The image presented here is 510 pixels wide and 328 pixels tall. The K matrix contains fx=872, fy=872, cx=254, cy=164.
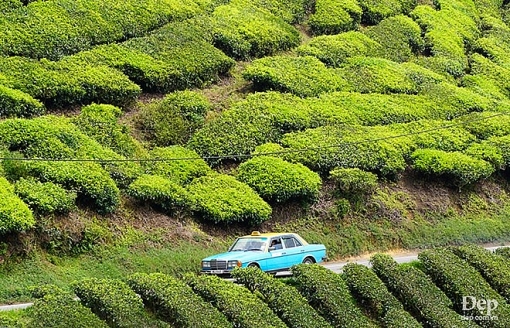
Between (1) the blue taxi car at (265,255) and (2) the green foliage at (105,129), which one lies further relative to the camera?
(2) the green foliage at (105,129)

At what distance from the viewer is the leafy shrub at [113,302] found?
1802 cm

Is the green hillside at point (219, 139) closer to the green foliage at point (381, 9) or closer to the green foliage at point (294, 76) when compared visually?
the green foliage at point (294, 76)

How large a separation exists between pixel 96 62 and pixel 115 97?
1890mm

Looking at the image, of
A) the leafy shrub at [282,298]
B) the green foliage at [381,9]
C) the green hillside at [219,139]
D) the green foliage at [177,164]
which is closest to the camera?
the leafy shrub at [282,298]

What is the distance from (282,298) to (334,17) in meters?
26.8

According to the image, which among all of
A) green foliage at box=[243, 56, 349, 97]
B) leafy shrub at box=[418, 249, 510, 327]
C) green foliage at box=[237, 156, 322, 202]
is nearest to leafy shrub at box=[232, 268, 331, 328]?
leafy shrub at box=[418, 249, 510, 327]

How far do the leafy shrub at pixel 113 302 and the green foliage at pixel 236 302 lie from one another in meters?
1.71

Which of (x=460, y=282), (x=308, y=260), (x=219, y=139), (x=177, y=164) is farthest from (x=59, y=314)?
(x=219, y=139)

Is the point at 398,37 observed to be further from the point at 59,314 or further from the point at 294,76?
the point at 59,314

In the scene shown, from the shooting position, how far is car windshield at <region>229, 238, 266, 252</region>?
79.0ft

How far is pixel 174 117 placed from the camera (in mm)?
32156

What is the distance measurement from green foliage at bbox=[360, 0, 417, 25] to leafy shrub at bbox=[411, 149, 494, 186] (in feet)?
44.1

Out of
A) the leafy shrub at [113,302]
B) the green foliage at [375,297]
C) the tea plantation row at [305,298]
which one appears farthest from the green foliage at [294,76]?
the leafy shrub at [113,302]

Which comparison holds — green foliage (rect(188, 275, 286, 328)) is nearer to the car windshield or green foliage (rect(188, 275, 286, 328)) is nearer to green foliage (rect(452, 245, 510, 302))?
the car windshield
